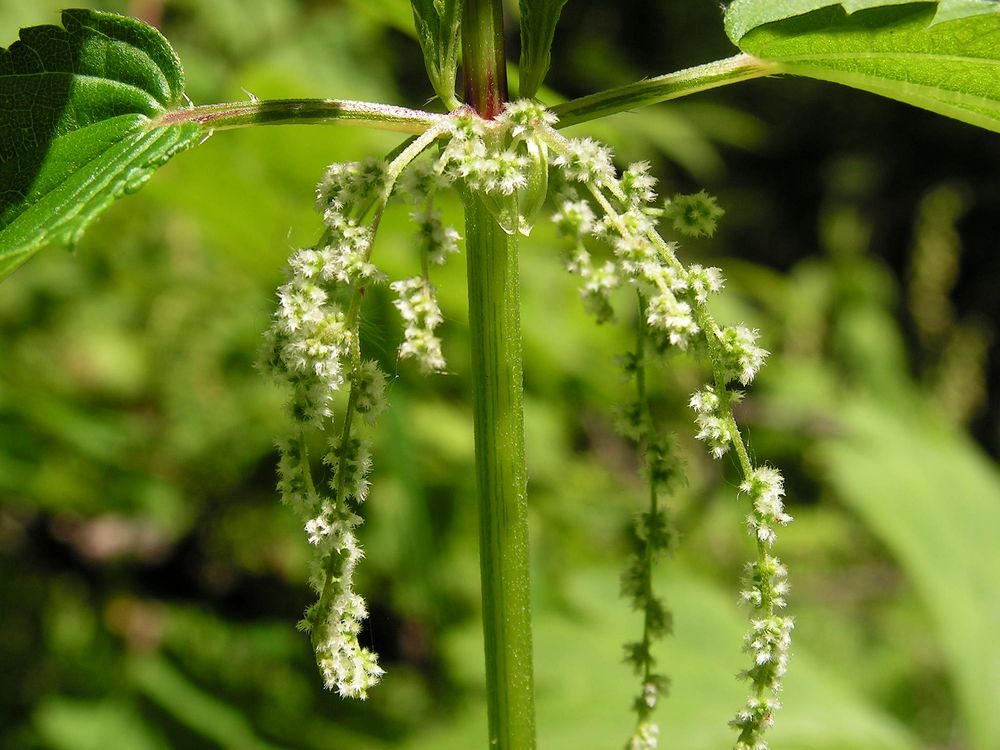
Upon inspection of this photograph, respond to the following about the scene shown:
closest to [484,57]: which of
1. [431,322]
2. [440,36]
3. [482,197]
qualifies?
[440,36]

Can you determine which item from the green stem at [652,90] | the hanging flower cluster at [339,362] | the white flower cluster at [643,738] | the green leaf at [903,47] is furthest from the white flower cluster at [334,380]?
the green leaf at [903,47]

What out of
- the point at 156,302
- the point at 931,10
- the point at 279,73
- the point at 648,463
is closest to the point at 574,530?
the point at 156,302

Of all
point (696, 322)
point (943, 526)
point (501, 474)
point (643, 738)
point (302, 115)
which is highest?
point (943, 526)

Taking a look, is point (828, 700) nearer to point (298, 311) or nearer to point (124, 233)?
point (298, 311)

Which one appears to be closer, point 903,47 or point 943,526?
point 903,47

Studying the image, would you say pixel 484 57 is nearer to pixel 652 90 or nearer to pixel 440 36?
pixel 440 36

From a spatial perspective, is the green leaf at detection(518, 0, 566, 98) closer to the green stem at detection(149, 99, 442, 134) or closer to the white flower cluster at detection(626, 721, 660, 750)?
the green stem at detection(149, 99, 442, 134)

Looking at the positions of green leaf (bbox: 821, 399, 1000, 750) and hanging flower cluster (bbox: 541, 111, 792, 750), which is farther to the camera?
green leaf (bbox: 821, 399, 1000, 750)

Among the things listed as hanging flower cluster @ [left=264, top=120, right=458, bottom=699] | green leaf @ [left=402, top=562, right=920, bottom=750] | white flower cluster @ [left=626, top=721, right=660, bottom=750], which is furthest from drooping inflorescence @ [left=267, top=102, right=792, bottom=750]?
green leaf @ [left=402, top=562, right=920, bottom=750]
